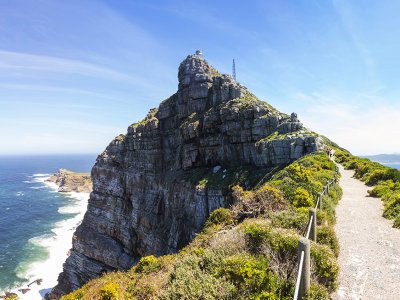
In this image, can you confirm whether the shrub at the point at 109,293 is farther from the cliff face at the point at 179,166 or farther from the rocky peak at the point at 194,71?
the rocky peak at the point at 194,71

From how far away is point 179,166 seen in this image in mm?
53469

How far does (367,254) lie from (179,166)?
4260 centimetres

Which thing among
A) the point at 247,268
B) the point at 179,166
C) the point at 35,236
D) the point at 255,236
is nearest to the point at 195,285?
the point at 247,268

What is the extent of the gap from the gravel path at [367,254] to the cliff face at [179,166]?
19158 millimetres

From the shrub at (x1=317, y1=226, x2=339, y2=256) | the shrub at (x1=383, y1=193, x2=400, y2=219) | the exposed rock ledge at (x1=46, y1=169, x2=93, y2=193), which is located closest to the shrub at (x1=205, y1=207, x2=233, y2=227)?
the shrub at (x1=317, y1=226, x2=339, y2=256)

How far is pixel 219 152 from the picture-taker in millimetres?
48719

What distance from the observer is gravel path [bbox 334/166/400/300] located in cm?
951

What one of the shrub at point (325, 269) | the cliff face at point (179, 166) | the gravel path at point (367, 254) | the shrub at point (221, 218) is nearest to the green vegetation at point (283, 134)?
the cliff face at point (179, 166)

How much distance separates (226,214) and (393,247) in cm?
939

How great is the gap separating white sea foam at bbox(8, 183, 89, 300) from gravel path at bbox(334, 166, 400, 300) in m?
54.2

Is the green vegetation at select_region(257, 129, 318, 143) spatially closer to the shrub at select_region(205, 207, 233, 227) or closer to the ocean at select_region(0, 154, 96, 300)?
the shrub at select_region(205, 207, 233, 227)

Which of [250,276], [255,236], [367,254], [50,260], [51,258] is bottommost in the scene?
[50,260]

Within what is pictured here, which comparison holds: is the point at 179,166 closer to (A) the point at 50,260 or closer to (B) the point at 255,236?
(A) the point at 50,260

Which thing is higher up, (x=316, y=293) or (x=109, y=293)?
(x=316, y=293)
